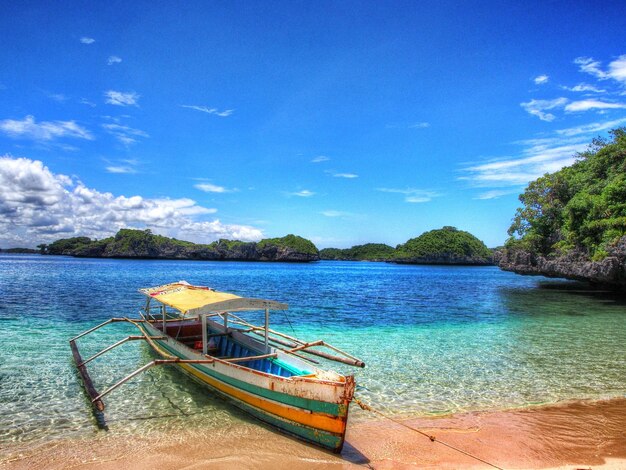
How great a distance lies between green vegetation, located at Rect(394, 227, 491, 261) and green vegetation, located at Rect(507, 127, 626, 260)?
132844 mm

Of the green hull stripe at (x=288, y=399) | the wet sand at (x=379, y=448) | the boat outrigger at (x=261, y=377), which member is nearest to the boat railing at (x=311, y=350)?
the boat outrigger at (x=261, y=377)

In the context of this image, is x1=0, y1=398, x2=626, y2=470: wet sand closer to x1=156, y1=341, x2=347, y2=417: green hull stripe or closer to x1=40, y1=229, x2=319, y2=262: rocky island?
x1=156, y1=341, x2=347, y2=417: green hull stripe

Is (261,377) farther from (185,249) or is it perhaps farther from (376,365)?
(185,249)

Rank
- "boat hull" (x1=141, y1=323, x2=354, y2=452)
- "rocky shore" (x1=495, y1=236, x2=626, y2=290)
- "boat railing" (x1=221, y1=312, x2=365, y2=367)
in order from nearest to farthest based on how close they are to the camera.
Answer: "boat hull" (x1=141, y1=323, x2=354, y2=452)
"boat railing" (x1=221, y1=312, x2=365, y2=367)
"rocky shore" (x1=495, y1=236, x2=626, y2=290)

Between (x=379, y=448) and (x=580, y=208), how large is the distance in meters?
32.1

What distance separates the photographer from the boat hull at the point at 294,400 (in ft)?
21.7

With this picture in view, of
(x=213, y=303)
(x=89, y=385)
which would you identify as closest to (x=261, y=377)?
(x=213, y=303)

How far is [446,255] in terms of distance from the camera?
17650cm

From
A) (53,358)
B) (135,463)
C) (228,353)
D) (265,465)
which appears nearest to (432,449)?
(265,465)

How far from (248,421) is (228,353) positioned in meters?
3.27

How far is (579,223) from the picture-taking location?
3231 centimetres

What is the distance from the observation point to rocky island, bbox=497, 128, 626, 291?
1110 inches

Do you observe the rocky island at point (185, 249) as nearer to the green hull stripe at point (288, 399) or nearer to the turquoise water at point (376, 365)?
the turquoise water at point (376, 365)

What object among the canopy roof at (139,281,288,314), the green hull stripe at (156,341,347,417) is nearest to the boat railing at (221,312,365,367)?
the canopy roof at (139,281,288,314)
